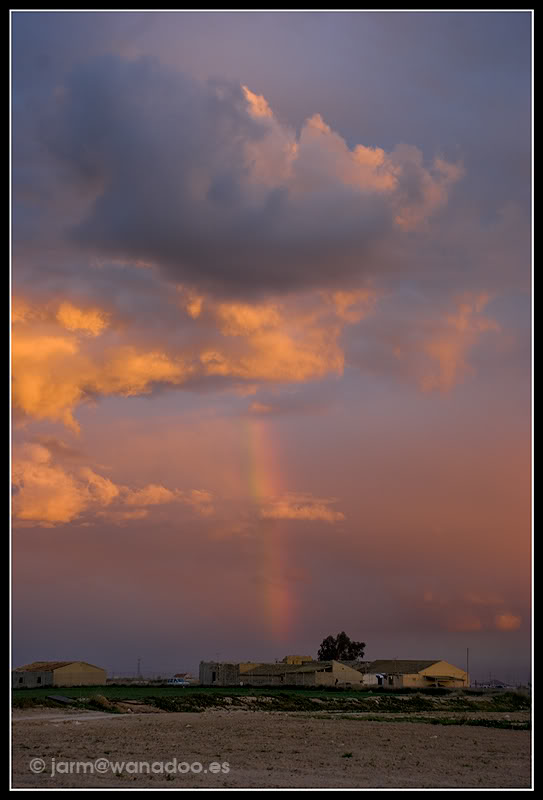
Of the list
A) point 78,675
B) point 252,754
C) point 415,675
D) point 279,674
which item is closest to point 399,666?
point 415,675

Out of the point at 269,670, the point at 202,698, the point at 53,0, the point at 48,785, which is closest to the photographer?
the point at 53,0

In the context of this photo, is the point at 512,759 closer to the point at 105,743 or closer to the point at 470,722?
the point at 105,743

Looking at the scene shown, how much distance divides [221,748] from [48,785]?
30.5 ft

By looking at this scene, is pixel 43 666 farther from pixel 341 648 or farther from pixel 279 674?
pixel 341 648

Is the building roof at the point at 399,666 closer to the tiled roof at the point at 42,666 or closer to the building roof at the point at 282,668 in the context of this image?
the building roof at the point at 282,668

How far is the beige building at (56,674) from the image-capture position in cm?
8919

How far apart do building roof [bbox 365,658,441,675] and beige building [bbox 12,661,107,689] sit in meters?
40.5

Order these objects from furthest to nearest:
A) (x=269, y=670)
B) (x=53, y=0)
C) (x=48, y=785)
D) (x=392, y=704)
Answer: (x=269, y=670)
(x=392, y=704)
(x=48, y=785)
(x=53, y=0)

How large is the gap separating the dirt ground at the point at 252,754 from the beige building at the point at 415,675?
243 feet

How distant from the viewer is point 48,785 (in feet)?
60.2

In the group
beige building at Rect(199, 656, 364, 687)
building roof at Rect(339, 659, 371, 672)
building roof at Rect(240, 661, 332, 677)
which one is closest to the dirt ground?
beige building at Rect(199, 656, 364, 687)

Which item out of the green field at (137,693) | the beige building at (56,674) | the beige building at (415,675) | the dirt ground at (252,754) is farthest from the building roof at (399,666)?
the dirt ground at (252,754)

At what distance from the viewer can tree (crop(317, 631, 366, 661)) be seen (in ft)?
509

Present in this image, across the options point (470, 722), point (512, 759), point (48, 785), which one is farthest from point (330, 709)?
point (48, 785)
